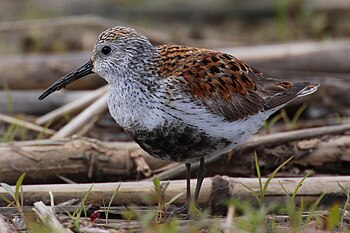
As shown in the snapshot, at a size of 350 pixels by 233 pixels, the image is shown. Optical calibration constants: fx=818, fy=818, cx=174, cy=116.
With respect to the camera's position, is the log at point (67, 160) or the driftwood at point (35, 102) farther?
the driftwood at point (35, 102)

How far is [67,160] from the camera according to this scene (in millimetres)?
6547

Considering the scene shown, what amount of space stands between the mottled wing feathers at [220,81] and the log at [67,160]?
3.69ft

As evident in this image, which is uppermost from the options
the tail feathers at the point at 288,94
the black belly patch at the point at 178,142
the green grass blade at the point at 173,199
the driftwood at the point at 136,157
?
the tail feathers at the point at 288,94

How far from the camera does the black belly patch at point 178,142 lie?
5402 millimetres

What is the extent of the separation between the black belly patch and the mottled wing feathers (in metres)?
0.23

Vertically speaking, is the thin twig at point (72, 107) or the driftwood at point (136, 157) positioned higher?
the thin twig at point (72, 107)

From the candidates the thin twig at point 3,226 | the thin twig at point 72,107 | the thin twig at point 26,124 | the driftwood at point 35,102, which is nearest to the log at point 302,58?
the thin twig at point 72,107

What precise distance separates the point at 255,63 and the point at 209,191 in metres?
2.99

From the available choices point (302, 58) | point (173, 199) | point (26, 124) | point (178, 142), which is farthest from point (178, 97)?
point (302, 58)

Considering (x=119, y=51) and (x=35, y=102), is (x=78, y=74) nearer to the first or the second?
(x=119, y=51)

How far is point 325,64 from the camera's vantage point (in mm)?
8852

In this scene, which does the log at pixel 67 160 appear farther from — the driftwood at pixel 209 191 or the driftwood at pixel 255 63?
the driftwood at pixel 255 63

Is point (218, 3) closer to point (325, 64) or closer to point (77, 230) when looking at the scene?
point (325, 64)

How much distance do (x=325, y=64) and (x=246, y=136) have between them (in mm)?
3315
